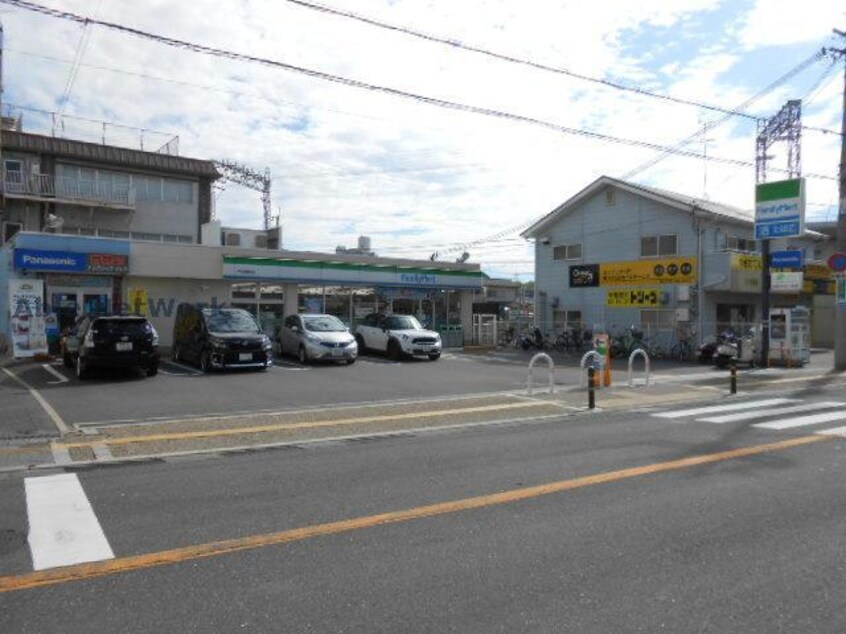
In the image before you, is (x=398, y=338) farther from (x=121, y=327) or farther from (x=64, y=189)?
(x=64, y=189)

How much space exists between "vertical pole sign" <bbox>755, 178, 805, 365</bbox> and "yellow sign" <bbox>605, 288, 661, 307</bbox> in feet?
18.8

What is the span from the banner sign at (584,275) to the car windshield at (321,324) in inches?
524

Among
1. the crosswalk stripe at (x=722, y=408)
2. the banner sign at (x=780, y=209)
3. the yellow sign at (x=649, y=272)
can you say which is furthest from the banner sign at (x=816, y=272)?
the crosswalk stripe at (x=722, y=408)

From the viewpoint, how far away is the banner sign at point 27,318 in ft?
65.6

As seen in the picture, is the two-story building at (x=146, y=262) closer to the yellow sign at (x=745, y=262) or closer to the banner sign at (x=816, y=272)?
the yellow sign at (x=745, y=262)

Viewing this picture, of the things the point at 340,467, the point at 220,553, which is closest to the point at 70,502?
the point at 220,553

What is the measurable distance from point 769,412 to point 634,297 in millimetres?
17229

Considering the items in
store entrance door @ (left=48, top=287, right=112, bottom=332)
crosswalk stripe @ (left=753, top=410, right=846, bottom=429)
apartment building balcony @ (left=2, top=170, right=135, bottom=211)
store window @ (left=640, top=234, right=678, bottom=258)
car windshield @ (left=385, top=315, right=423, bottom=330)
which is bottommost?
crosswalk stripe @ (left=753, top=410, right=846, bottom=429)

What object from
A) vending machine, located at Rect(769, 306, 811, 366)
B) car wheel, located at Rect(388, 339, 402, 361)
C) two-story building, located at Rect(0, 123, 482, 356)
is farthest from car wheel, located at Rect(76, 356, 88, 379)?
vending machine, located at Rect(769, 306, 811, 366)

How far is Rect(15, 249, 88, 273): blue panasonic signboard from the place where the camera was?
832 inches

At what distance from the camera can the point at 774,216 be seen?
22375mm

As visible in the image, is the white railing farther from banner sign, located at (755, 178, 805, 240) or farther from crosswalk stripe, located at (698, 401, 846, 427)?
crosswalk stripe, located at (698, 401, 846, 427)

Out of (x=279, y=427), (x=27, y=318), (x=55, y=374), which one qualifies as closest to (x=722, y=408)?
(x=279, y=427)

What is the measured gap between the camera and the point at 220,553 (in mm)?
4988
